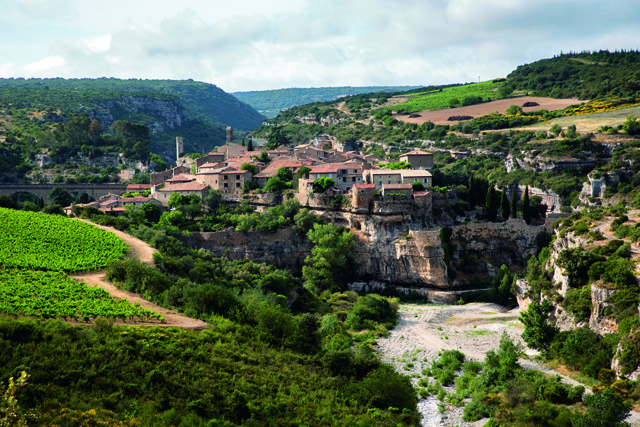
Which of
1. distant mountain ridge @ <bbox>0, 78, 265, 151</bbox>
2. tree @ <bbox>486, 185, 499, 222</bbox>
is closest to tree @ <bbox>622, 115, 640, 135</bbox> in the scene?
tree @ <bbox>486, 185, 499, 222</bbox>

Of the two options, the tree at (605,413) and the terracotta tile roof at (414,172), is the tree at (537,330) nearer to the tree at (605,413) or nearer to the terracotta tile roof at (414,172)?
the tree at (605,413)

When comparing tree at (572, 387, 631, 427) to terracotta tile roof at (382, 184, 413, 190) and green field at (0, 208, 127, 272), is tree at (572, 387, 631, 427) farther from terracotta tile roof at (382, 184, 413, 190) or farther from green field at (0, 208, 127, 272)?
terracotta tile roof at (382, 184, 413, 190)

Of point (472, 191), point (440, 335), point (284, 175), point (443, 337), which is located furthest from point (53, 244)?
point (472, 191)

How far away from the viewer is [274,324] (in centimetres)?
4003

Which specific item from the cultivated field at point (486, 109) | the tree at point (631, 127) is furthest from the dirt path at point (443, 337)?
the cultivated field at point (486, 109)

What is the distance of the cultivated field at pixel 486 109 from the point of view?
130375mm

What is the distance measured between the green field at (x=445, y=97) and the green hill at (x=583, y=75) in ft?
21.9

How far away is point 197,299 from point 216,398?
12.0 metres

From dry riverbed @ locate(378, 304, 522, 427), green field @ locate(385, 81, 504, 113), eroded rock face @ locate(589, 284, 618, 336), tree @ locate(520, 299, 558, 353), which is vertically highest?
green field @ locate(385, 81, 504, 113)

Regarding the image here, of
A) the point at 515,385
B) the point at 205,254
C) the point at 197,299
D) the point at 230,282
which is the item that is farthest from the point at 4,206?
the point at 515,385

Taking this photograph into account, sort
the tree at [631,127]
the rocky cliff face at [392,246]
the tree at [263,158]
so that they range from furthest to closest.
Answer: the tree at [631,127]
the tree at [263,158]
the rocky cliff face at [392,246]

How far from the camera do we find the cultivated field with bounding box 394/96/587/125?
13038 centimetres

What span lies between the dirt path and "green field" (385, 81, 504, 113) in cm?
9480

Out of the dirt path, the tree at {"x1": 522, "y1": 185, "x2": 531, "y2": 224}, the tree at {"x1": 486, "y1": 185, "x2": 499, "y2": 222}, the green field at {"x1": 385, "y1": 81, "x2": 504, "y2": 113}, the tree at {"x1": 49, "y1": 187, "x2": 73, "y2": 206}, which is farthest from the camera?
the green field at {"x1": 385, "y1": 81, "x2": 504, "y2": 113}
